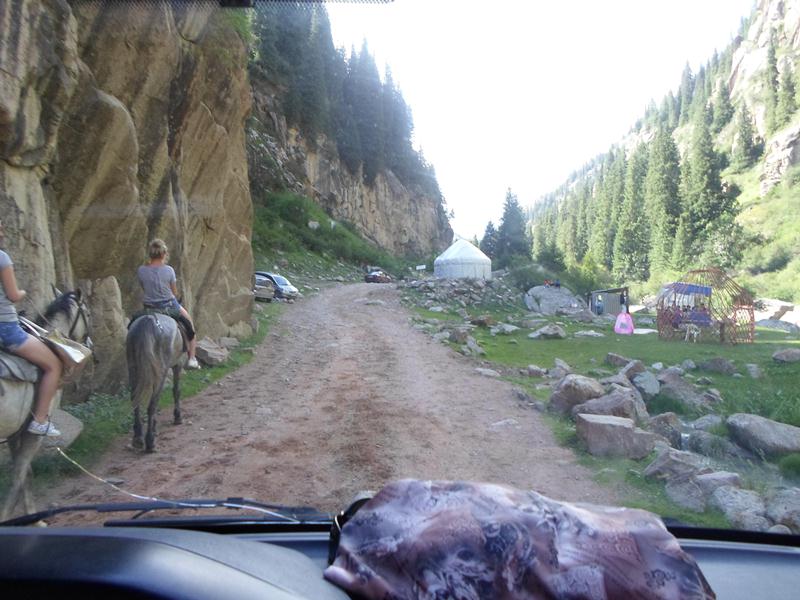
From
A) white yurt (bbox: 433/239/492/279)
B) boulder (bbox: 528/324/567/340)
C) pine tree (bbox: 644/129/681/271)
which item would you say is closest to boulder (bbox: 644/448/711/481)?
boulder (bbox: 528/324/567/340)

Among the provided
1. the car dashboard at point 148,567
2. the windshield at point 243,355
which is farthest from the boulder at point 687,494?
the car dashboard at point 148,567

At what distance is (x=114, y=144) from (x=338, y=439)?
525cm

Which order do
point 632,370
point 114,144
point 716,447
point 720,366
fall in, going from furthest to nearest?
1. point 720,366
2. point 632,370
3. point 114,144
4. point 716,447

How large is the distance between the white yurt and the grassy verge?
1081 inches

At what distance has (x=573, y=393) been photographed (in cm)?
841

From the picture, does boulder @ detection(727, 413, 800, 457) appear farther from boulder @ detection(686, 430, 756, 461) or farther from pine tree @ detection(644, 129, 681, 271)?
pine tree @ detection(644, 129, 681, 271)

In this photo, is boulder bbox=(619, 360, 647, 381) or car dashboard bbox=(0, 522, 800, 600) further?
boulder bbox=(619, 360, 647, 381)

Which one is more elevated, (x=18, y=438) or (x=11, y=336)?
(x=11, y=336)

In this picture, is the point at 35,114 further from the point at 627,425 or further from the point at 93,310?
the point at 627,425

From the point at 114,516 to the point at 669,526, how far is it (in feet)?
8.68

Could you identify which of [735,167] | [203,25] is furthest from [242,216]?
[735,167]

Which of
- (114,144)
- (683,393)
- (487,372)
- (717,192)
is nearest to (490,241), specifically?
(717,192)

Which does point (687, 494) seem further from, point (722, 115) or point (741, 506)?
point (722, 115)

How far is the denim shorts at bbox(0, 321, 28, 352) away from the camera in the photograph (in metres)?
4.22
